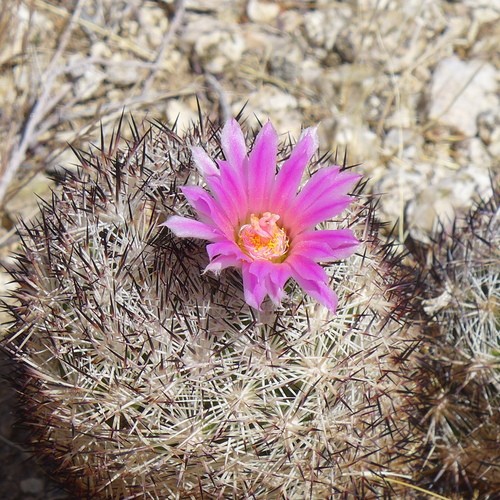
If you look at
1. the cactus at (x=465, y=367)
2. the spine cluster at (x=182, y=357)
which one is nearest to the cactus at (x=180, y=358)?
the spine cluster at (x=182, y=357)

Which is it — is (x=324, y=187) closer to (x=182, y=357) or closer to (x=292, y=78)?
(x=182, y=357)

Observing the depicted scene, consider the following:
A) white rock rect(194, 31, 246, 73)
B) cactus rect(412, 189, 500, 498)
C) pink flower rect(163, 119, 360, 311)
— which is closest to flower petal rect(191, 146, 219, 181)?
pink flower rect(163, 119, 360, 311)

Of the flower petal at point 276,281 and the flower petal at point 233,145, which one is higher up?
the flower petal at point 233,145

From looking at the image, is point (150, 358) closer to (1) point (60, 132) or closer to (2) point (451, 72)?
(1) point (60, 132)

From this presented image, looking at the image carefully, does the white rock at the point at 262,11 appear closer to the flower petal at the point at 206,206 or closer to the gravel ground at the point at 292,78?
the gravel ground at the point at 292,78

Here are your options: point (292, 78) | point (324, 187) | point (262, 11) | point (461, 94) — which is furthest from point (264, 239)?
point (262, 11)

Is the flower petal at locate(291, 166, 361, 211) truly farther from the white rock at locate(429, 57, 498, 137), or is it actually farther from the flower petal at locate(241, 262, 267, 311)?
the white rock at locate(429, 57, 498, 137)
